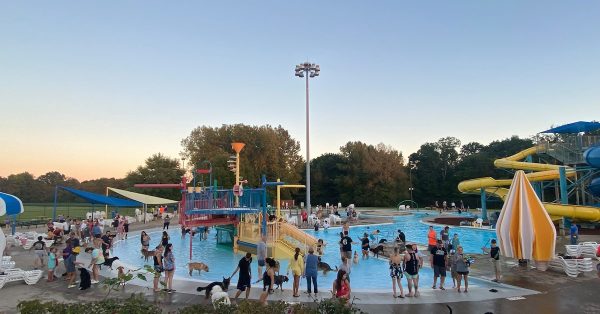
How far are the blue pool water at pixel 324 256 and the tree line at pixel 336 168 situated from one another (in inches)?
844

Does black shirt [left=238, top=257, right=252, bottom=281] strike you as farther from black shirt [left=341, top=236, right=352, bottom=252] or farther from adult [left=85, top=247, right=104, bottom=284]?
adult [left=85, top=247, right=104, bottom=284]

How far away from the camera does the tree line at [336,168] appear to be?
55.5m

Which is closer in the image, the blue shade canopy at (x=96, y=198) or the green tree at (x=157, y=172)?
the blue shade canopy at (x=96, y=198)

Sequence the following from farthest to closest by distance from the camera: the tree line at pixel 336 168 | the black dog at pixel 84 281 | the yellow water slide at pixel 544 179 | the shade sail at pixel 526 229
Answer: the tree line at pixel 336 168
the yellow water slide at pixel 544 179
the black dog at pixel 84 281
the shade sail at pixel 526 229

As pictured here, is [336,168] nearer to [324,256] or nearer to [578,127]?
[578,127]

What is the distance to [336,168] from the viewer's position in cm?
7025

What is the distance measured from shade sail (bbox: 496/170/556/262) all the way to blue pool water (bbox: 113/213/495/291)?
3.23 m

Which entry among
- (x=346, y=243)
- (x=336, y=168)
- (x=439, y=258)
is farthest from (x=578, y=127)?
(x=336, y=168)

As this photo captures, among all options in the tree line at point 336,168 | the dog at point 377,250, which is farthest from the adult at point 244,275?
the tree line at point 336,168

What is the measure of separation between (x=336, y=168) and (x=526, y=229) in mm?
59360

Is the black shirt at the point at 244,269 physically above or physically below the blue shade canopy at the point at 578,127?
below

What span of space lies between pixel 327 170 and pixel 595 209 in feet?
161

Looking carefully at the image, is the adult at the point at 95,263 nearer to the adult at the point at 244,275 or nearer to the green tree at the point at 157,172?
the adult at the point at 244,275

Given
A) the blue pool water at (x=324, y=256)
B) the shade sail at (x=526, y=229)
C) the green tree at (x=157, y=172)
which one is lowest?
the blue pool water at (x=324, y=256)
